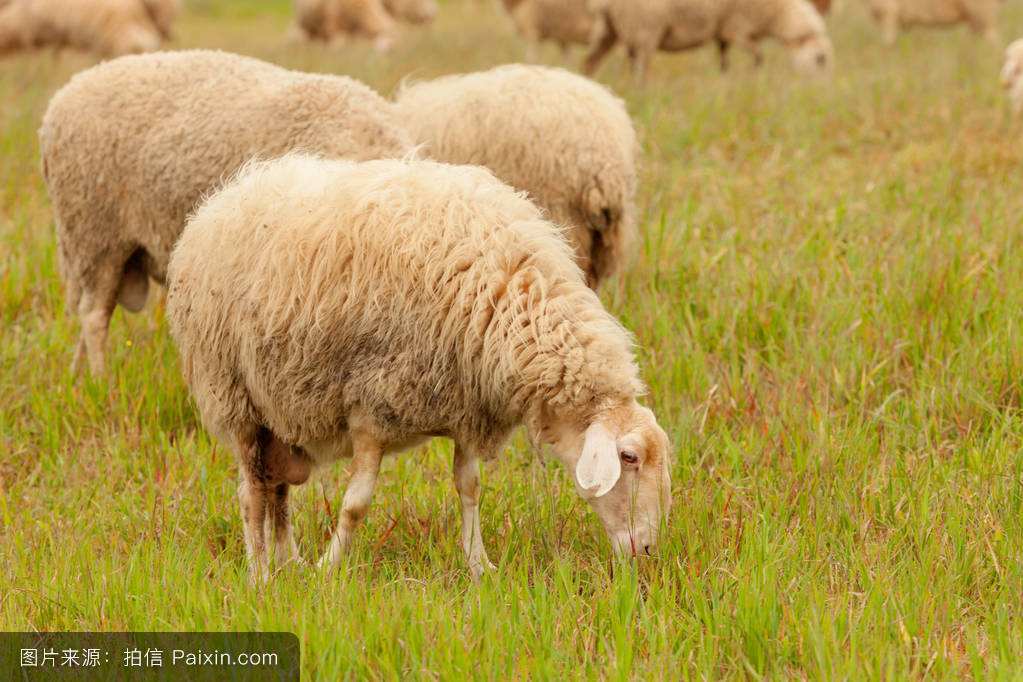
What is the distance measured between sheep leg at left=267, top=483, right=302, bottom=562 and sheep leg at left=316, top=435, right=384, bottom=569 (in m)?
0.32

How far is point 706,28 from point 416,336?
8488 mm

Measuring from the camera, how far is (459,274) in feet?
12.3

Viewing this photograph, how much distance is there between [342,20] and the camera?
18484 mm

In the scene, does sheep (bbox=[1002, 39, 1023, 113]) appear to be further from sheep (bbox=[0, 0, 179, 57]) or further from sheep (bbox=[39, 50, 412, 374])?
sheep (bbox=[0, 0, 179, 57])

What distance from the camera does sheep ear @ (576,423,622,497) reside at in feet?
11.4

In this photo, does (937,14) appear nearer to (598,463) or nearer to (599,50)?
(599,50)

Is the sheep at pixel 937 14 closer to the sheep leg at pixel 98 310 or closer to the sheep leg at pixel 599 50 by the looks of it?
the sheep leg at pixel 599 50

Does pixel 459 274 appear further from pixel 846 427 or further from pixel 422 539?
pixel 846 427

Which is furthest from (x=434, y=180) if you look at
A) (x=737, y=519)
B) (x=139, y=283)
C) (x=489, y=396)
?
(x=139, y=283)

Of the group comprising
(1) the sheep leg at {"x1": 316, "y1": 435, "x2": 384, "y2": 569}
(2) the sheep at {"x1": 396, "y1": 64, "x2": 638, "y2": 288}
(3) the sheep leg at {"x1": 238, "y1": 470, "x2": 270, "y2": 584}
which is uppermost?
(2) the sheep at {"x1": 396, "y1": 64, "x2": 638, "y2": 288}

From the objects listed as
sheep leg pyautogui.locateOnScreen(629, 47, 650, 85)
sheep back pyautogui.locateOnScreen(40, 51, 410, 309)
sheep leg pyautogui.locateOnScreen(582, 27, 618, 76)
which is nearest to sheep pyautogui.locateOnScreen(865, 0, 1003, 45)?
sheep leg pyautogui.locateOnScreen(582, 27, 618, 76)

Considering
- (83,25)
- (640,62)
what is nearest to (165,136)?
(640,62)

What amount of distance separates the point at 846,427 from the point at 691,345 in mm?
941

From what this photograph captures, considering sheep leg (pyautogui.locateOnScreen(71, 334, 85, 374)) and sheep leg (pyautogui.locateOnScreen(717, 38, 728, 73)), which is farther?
sheep leg (pyautogui.locateOnScreen(717, 38, 728, 73))
